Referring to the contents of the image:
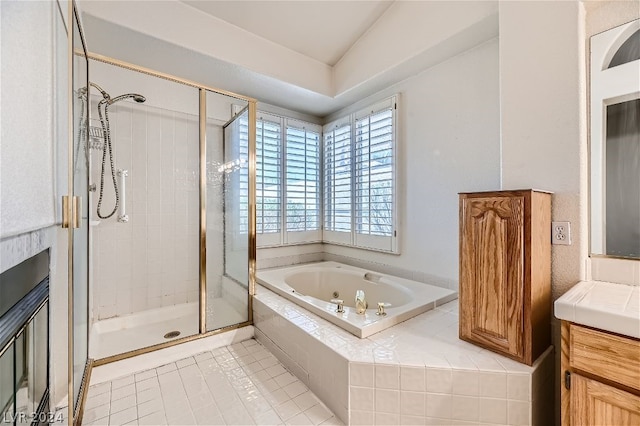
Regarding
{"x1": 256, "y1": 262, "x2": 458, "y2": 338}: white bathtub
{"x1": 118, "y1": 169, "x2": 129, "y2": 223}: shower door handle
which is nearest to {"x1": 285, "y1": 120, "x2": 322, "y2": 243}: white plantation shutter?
{"x1": 256, "y1": 262, "x2": 458, "y2": 338}: white bathtub

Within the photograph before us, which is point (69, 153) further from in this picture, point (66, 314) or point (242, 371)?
point (242, 371)

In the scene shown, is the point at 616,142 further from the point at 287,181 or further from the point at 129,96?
the point at 129,96

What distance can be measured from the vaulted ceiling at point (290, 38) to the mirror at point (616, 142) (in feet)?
2.25

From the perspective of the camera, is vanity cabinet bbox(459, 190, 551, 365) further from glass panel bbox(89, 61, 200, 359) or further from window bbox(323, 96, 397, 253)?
glass panel bbox(89, 61, 200, 359)

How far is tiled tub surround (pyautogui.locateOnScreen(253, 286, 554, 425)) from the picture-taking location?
1201 millimetres

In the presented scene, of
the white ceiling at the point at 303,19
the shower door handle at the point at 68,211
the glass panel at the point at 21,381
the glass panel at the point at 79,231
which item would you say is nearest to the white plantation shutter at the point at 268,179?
the white ceiling at the point at 303,19

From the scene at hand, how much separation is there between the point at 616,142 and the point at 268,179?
2642mm

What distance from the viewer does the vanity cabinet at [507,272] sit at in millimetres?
1257

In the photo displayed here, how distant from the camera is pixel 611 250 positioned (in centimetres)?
133

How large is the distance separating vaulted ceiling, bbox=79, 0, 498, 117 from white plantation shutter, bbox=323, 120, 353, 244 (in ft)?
1.56

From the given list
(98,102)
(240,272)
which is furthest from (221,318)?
(98,102)

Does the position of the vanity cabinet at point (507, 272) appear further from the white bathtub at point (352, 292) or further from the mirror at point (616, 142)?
the white bathtub at point (352, 292)

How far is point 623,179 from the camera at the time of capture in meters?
1.31

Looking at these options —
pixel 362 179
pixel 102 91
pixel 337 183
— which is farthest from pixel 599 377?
pixel 102 91
